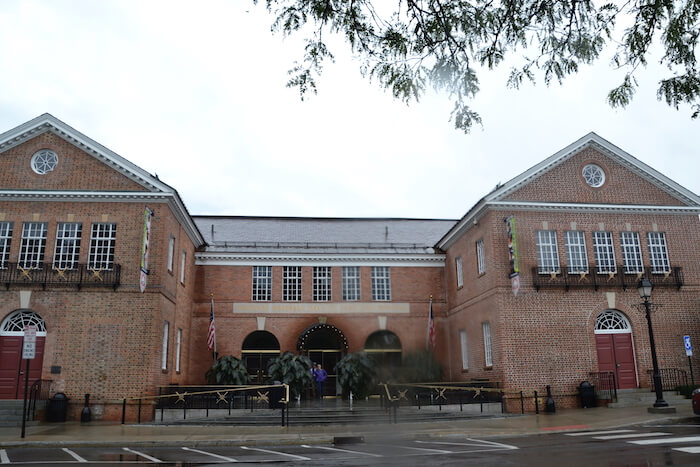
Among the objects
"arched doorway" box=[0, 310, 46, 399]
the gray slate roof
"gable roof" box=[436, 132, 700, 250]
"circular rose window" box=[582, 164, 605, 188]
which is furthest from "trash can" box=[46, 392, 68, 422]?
"circular rose window" box=[582, 164, 605, 188]

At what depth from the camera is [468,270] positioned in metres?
26.4

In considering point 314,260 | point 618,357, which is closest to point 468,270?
point 618,357

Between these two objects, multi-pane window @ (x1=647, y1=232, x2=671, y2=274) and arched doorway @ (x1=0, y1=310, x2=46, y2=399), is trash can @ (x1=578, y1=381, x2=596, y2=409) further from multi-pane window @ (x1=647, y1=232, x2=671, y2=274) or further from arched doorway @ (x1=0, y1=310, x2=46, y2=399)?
arched doorway @ (x1=0, y1=310, x2=46, y2=399)

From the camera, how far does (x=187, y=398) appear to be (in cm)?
2122

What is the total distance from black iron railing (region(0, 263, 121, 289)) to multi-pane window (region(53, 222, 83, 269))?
0.54m

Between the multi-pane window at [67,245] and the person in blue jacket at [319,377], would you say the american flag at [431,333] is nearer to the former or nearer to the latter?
the person in blue jacket at [319,377]

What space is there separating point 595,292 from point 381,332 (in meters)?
10.9

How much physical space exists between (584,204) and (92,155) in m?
19.6

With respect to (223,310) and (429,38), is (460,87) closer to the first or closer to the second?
(429,38)

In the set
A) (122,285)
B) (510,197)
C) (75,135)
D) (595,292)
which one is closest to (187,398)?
(122,285)

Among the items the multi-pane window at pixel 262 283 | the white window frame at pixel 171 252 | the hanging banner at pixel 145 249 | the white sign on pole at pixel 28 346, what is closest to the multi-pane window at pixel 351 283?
the multi-pane window at pixel 262 283

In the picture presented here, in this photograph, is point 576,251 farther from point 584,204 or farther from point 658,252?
point 658,252

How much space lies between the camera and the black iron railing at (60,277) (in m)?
21.0

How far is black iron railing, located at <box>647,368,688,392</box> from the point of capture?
2214 cm
